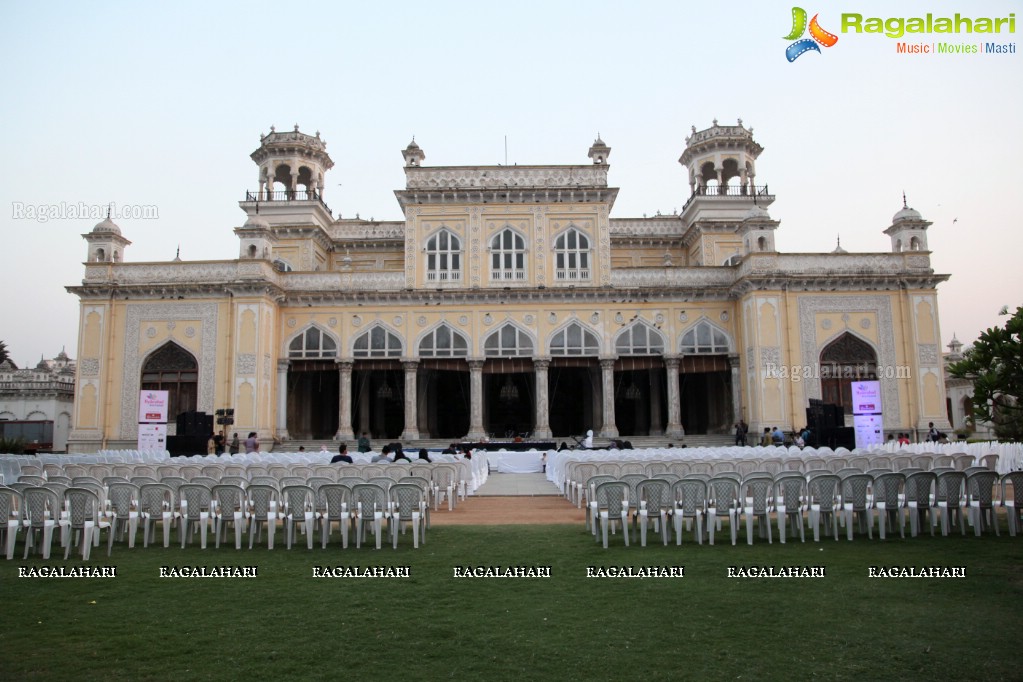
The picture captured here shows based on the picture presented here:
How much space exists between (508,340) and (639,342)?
5576 millimetres

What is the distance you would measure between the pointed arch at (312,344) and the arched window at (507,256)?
742 cm

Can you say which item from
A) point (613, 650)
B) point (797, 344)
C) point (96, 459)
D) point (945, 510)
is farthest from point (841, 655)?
point (797, 344)

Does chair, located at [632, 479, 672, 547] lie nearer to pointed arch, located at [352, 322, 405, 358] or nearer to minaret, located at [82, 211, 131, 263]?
pointed arch, located at [352, 322, 405, 358]

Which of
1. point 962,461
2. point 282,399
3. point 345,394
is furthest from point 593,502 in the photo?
point 282,399

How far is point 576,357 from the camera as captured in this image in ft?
109

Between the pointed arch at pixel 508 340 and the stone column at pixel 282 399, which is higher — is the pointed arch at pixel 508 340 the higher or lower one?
the higher one

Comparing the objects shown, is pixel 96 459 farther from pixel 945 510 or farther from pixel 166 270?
pixel 945 510

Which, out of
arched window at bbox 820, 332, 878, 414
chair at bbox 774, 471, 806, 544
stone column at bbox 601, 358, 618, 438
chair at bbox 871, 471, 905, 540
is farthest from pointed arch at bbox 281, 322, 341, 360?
chair at bbox 871, 471, 905, 540

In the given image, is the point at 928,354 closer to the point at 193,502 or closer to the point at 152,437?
the point at 152,437

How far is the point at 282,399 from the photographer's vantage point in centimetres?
3294

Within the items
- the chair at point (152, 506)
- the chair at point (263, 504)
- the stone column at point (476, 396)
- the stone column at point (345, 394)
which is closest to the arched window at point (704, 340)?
the stone column at point (476, 396)

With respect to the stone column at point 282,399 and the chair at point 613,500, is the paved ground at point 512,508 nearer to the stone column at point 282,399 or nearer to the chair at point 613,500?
the chair at point 613,500

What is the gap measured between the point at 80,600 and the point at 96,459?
1331 centimetres

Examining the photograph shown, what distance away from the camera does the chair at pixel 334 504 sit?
10.2 meters
